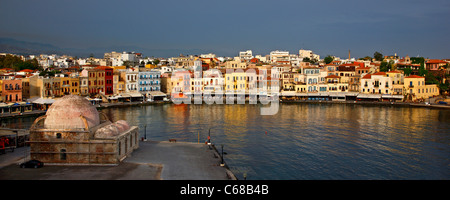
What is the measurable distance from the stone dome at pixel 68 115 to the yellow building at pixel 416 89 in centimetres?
5877

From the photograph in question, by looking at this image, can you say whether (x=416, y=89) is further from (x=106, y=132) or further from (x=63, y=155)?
(x=63, y=155)

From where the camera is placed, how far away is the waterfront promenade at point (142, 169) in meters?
19.9

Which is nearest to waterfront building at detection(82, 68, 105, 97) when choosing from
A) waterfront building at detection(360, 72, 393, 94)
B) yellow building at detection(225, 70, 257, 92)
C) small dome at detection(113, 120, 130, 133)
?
yellow building at detection(225, 70, 257, 92)

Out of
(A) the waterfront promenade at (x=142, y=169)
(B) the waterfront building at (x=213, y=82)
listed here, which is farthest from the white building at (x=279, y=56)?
(A) the waterfront promenade at (x=142, y=169)

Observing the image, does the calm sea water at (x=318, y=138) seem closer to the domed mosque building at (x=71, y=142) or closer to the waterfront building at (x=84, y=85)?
the domed mosque building at (x=71, y=142)

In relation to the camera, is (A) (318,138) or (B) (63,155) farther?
(A) (318,138)

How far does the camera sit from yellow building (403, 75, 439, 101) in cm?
6600

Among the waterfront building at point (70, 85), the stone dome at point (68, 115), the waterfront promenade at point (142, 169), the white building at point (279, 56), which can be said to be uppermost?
the white building at point (279, 56)

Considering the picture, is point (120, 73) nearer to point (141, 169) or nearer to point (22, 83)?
point (22, 83)

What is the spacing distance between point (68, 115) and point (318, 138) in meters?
22.0

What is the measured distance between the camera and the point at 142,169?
70.1 feet

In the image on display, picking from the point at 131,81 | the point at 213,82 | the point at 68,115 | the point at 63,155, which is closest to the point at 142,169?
the point at 63,155

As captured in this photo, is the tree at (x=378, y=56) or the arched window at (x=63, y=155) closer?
the arched window at (x=63, y=155)
